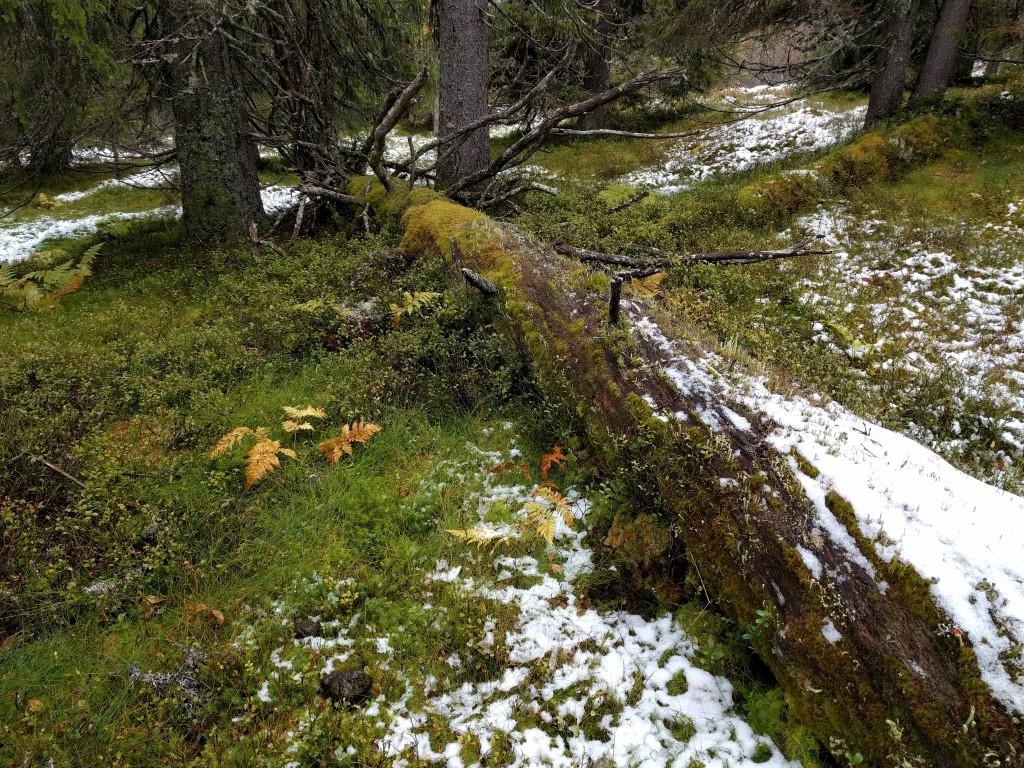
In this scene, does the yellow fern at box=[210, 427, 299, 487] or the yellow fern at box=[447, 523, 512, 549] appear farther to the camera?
the yellow fern at box=[210, 427, 299, 487]

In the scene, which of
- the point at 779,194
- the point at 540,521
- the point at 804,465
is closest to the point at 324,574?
the point at 540,521

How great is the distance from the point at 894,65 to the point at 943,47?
1.23 meters

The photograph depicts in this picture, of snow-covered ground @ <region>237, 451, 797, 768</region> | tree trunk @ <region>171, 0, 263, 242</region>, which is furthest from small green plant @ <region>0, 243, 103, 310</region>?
snow-covered ground @ <region>237, 451, 797, 768</region>

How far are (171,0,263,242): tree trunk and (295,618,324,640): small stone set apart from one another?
7.59 m

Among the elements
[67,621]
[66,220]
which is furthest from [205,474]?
[66,220]

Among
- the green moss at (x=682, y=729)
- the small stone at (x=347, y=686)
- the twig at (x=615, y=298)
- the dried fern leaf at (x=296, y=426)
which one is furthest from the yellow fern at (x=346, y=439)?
the green moss at (x=682, y=729)

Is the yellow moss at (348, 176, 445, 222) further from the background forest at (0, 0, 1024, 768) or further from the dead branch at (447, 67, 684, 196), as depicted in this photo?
the dead branch at (447, 67, 684, 196)

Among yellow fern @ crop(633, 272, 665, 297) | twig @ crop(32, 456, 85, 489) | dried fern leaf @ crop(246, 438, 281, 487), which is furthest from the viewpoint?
yellow fern @ crop(633, 272, 665, 297)

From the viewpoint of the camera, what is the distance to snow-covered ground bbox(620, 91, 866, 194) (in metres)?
13.1

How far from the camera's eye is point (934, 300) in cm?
696

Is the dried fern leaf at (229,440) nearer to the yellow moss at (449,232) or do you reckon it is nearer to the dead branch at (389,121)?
the yellow moss at (449,232)

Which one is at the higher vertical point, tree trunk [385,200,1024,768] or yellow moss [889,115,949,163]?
yellow moss [889,115,949,163]

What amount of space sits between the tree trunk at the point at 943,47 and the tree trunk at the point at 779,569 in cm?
1186

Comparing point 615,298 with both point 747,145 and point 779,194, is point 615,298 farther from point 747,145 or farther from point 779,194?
point 747,145
